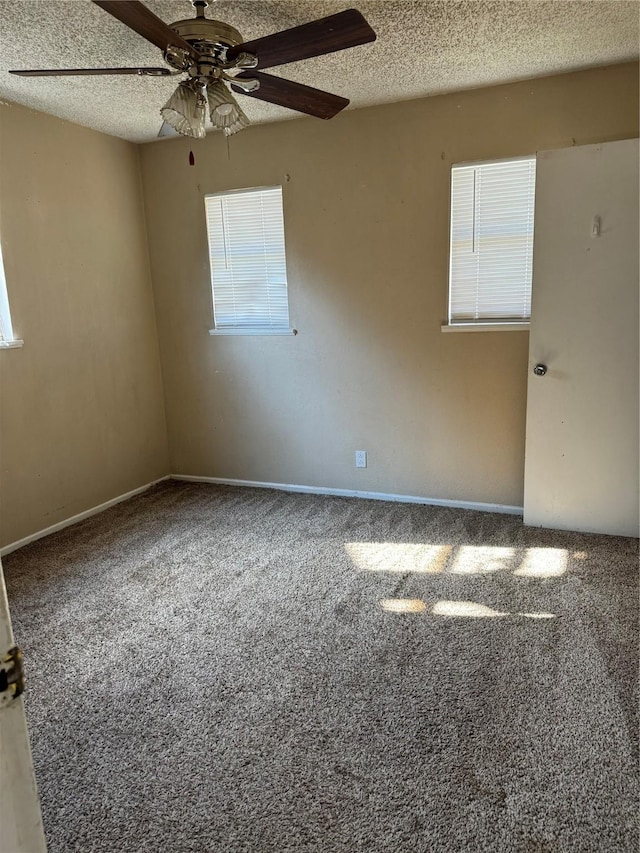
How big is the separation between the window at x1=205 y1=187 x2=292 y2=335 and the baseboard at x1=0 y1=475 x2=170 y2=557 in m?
1.37

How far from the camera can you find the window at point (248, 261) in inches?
147

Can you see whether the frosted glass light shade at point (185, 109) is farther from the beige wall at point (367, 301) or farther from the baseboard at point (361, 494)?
the baseboard at point (361, 494)

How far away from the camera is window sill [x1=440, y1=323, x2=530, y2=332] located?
3233 mm

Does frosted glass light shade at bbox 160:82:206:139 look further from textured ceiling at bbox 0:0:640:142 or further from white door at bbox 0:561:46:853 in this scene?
white door at bbox 0:561:46:853

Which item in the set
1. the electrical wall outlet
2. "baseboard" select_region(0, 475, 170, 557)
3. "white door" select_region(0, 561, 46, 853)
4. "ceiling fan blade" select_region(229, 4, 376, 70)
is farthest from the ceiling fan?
"baseboard" select_region(0, 475, 170, 557)

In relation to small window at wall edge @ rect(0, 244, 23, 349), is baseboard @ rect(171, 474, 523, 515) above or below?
below

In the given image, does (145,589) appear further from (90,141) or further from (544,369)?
(90,141)

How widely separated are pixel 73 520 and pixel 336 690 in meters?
2.42

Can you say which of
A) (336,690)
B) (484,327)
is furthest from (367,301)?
(336,690)

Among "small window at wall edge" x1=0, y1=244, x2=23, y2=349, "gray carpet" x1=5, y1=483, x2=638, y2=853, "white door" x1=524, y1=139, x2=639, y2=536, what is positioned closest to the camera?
"gray carpet" x1=5, y1=483, x2=638, y2=853

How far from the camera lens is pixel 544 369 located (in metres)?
3.00

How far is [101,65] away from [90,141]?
3.57ft

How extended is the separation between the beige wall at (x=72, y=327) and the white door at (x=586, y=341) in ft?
9.17

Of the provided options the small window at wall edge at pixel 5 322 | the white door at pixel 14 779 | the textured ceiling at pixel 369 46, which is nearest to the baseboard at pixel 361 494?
the small window at wall edge at pixel 5 322
